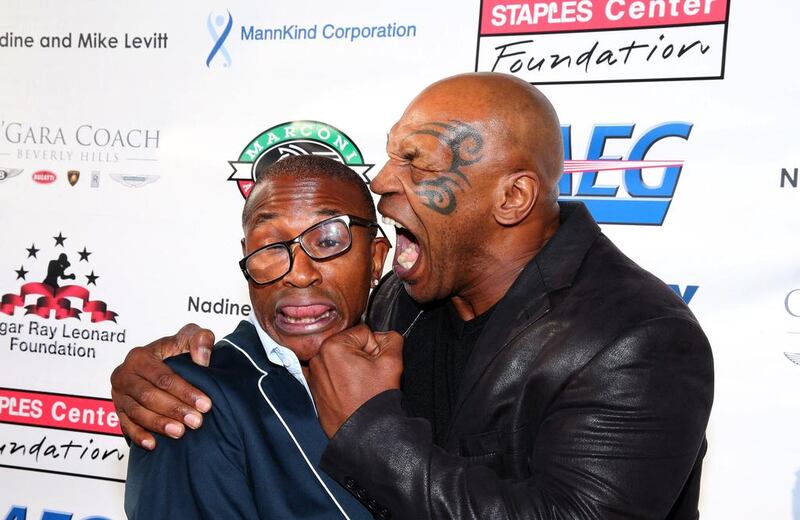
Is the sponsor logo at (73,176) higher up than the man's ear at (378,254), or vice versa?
the sponsor logo at (73,176)

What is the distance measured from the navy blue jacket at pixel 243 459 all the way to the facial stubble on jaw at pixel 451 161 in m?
0.47

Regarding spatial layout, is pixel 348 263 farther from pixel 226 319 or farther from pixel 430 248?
pixel 226 319

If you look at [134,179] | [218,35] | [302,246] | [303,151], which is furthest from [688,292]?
[134,179]

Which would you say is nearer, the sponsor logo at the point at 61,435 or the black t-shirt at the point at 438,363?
the black t-shirt at the point at 438,363

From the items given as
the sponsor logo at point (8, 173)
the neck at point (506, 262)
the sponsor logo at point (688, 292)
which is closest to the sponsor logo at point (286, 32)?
the sponsor logo at point (8, 173)

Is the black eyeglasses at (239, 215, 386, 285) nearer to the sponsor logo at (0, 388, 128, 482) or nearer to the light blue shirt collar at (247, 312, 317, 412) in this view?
the light blue shirt collar at (247, 312, 317, 412)

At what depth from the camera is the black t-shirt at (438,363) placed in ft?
5.94

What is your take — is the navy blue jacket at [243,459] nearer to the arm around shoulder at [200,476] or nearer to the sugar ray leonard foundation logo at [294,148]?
the arm around shoulder at [200,476]

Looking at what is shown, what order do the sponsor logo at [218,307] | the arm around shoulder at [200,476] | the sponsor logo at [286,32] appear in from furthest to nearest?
the sponsor logo at [218,307] → the sponsor logo at [286,32] → the arm around shoulder at [200,476]

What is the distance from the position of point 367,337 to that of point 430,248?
0.27 metres

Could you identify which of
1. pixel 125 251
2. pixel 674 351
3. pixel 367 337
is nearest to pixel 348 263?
pixel 367 337

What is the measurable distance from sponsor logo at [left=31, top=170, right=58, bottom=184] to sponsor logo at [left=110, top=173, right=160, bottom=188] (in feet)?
0.93

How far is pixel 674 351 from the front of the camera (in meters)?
1.52

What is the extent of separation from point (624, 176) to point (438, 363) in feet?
3.74
